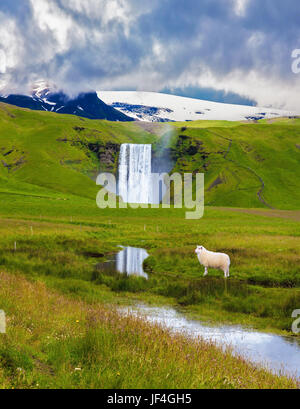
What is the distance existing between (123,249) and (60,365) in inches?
1496

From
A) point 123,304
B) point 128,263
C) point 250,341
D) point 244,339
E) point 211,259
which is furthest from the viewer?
point 128,263

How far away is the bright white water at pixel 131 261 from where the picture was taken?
30.9 m

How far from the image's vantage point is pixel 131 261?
36656 millimetres

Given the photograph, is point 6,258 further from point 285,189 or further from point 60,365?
point 285,189

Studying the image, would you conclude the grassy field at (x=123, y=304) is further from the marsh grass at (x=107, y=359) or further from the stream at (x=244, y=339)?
the stream at (x=244, y=339)

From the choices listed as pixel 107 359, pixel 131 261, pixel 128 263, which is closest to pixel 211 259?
pixel 128 263

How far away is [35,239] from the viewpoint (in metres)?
44.1

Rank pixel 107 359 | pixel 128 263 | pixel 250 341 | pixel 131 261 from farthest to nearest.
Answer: pixel 131 261
pixel 128 263
pixel 250 341
pixel 107 359

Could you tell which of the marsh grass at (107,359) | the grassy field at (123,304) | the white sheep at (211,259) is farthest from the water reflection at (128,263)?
the marsh grass at (107,359)

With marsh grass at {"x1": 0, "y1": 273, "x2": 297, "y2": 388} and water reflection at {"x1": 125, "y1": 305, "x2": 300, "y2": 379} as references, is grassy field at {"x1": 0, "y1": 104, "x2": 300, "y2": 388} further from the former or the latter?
water reflection at {"x1": 125, "y1": 305, "x2": 300, "y2": 379}

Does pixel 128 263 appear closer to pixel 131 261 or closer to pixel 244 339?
pixel 131 261

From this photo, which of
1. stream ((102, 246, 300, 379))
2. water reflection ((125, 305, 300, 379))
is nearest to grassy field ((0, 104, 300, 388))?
stream ((102, 246, 300, 379))
